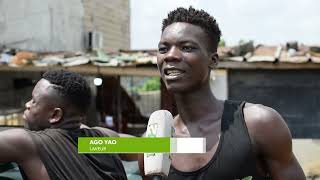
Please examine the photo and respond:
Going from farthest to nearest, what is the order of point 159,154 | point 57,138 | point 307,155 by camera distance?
point 307,155, point 57,138, point 159,154

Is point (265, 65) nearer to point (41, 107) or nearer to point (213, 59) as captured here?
point (41, 107)

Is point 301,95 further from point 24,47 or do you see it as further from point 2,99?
point 24,47

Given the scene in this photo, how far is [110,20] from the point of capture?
1809cm

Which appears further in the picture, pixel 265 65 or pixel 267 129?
pixel 265 65

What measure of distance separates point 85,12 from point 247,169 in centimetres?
1479

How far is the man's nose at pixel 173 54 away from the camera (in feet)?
6.28

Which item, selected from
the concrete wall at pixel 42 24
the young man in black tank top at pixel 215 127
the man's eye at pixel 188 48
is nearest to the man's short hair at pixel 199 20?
the young man in black tank top at pixel 215 127

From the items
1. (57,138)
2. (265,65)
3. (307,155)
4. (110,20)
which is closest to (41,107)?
(57,138)

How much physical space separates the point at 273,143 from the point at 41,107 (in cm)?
121

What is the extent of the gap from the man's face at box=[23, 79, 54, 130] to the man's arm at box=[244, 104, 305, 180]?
1.09 metres

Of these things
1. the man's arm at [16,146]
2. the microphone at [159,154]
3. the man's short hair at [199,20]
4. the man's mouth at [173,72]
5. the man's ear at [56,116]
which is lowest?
the man's arm at [16,146]

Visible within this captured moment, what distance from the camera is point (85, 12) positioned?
Result: 16.2m

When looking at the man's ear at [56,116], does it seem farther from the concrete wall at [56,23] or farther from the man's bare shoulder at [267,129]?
the concrete wall at [56,23]

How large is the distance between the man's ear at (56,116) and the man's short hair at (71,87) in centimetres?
7
